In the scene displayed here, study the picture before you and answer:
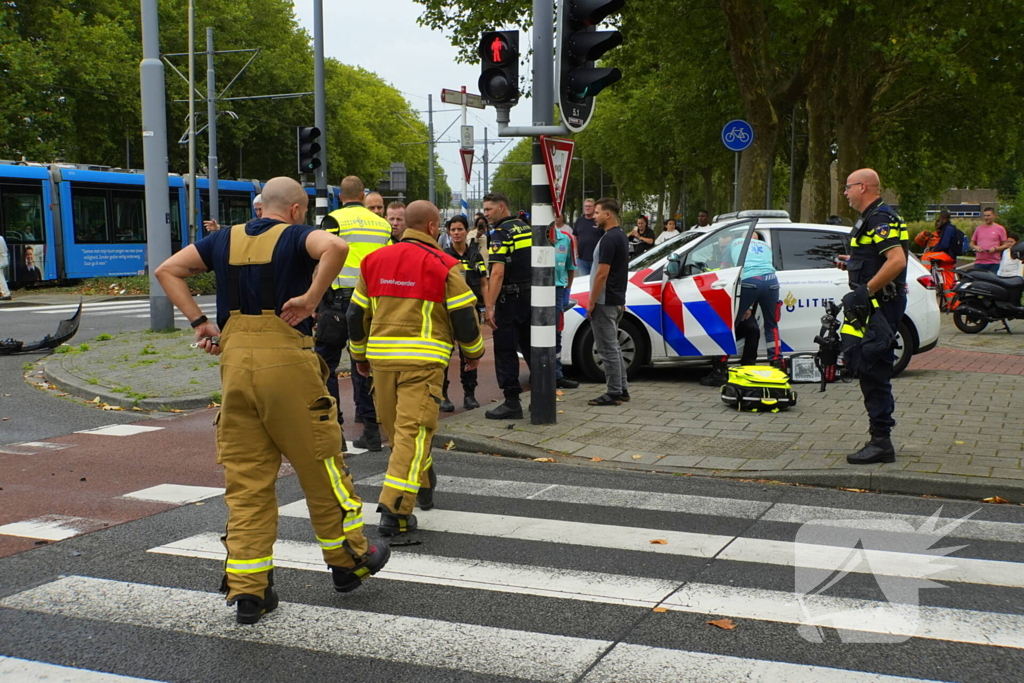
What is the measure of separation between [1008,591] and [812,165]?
24.7 metres

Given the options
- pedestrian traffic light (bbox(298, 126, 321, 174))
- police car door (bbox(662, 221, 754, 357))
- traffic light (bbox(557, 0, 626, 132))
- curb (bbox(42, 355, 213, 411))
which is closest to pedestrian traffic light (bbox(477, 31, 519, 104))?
traffic light (bbox(557, 0, 626, 132))

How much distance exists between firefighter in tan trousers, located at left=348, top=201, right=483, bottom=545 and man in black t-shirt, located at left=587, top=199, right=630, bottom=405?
12.3ft

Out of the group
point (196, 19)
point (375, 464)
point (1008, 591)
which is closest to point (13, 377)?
point (375, 464)

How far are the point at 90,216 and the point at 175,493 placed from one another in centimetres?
2198

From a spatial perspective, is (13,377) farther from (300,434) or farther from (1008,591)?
(1008,591)

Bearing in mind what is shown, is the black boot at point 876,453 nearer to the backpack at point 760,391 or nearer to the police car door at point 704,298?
the backpack at point 760,391

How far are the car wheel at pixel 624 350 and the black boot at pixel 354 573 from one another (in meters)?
6.34

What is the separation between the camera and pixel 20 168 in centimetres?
2427

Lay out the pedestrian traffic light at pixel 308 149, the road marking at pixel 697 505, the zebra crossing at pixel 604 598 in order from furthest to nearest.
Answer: the pedestrian traffic light at pixel 308 149, the road marking at pixel 697 505, the zebra crossing at pixel 604 598

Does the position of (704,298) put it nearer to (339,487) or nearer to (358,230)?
(358,230)

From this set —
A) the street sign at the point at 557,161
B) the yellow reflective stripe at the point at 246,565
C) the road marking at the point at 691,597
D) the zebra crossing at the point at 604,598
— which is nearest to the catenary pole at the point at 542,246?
the street sign at the point at 557,161

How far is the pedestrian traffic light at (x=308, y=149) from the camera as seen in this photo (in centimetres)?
1659

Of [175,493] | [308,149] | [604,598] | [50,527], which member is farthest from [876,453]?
[308,149]

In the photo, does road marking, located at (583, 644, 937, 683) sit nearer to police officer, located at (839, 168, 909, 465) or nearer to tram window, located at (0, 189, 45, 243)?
police officer, located at (839, 168, 909, 465)
